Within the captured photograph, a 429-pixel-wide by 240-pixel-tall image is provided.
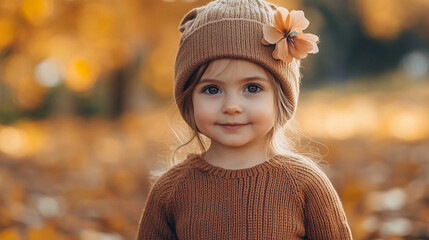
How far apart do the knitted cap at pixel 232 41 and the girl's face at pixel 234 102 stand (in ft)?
0.13

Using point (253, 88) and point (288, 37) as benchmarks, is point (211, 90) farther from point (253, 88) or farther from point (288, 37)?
point (288, 37)

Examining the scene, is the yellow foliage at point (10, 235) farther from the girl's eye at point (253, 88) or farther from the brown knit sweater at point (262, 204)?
the girl's eye at point (253, 88)

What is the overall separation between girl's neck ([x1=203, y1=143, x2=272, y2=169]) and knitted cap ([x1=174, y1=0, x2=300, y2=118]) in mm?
226

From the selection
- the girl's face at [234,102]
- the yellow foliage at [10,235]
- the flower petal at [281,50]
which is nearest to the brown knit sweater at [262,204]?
the girl's face at [234,102]

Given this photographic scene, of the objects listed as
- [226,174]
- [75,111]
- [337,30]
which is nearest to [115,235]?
[226,174]

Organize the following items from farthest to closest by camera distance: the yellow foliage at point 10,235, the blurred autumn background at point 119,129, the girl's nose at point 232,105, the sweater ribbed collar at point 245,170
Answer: the blurred autumn background at point 119,129 → the yellow foliage at point 10,235 → the sweater ribbed collar at point 245,170 → the girl's nose at point 232,105

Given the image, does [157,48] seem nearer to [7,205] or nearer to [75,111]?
[7,205]

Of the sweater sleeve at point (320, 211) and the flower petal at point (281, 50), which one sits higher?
the flower petal at point (281, 50)

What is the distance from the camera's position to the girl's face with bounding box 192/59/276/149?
2449 millimetres

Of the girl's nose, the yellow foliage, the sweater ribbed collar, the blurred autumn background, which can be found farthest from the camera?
the blurred autumn background

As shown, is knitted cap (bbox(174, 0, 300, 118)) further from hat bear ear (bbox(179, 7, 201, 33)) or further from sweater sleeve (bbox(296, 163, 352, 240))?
sweater sleeve (bbox(296, 163, 352, 240))

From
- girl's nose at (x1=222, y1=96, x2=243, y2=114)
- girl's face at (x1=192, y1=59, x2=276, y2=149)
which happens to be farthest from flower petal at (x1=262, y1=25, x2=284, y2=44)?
girl's nose at (x1=222, y1=96, x2=243, y2=114)

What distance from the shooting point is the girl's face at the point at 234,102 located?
245 centimetres

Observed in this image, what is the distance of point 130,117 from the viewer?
1204 cm
